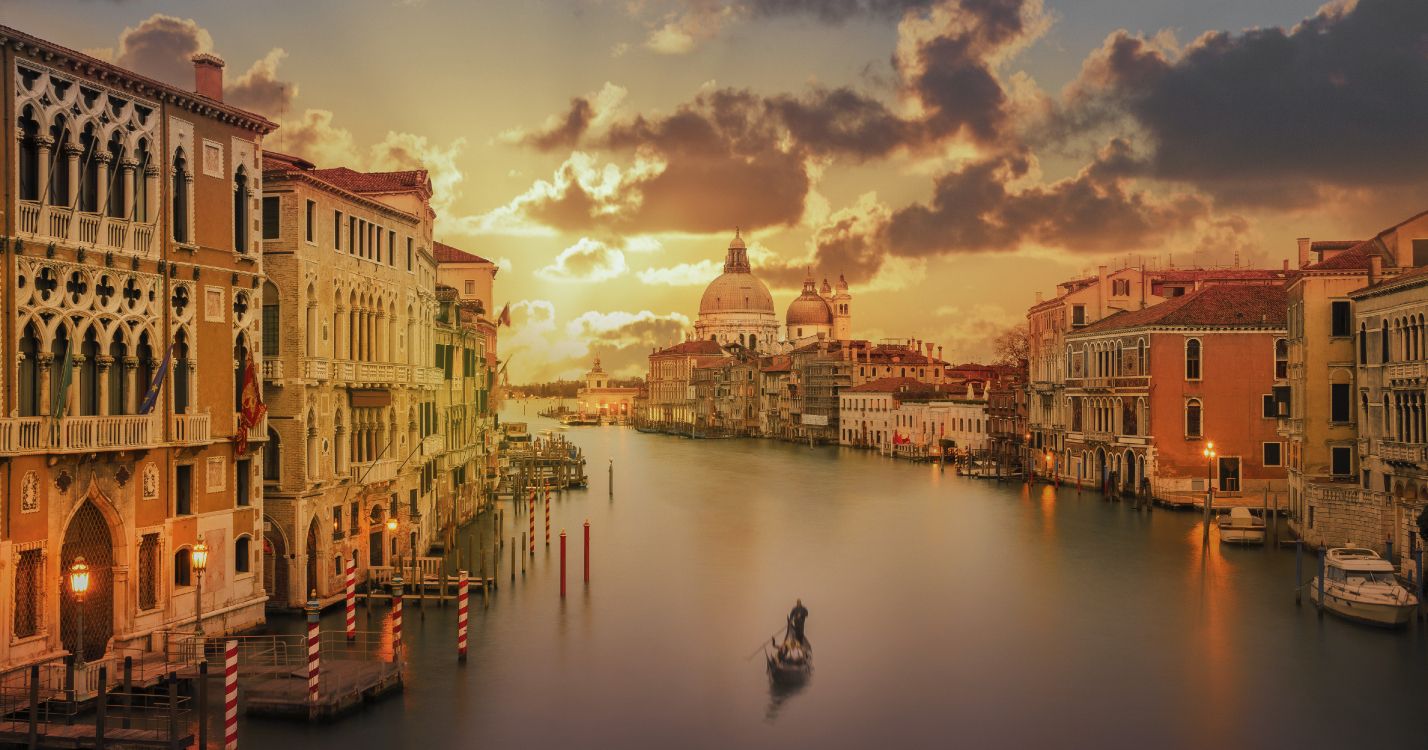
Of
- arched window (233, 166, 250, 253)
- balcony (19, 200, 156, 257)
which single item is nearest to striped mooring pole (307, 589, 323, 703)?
balcony (19, 200, 156, 257)

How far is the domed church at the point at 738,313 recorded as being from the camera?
131 meters

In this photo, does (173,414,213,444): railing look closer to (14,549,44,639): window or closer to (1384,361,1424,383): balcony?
(14,549,44,639): window

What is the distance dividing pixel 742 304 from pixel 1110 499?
96.0 m

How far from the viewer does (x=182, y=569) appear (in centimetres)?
1496

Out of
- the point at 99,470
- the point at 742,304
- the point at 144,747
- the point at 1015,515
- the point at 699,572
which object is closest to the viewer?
the point at 144,747

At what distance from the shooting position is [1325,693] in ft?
50.5

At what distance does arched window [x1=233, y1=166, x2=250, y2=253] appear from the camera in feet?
52.0

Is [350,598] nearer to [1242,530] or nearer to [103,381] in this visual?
[103,381]

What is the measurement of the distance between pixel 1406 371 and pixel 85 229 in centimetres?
1890

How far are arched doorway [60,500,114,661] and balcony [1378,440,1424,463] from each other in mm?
18209

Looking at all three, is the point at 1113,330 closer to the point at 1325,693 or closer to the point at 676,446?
the point at 1325,693

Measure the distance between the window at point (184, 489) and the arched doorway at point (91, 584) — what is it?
116 centimetres

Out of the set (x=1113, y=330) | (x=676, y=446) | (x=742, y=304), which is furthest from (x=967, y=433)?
(x=742, y=304)

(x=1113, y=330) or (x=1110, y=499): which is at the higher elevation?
(x=1113, y=330)
